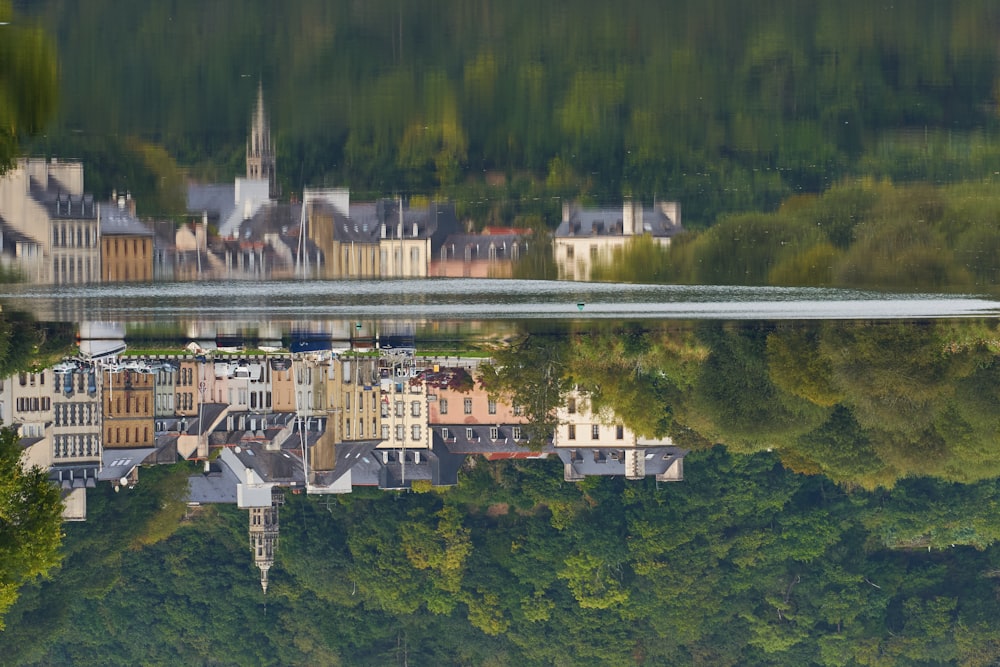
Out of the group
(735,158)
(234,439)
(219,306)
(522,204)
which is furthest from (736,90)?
(234,439)

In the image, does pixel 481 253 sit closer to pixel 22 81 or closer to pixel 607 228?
pixel 607 228

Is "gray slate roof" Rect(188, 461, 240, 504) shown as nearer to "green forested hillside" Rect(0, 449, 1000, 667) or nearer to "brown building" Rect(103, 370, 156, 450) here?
Result: "green forested hillside" Rect(0, 449, 1000, 667)

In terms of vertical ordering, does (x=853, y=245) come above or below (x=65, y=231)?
below

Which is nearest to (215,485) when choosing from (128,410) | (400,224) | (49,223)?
(128,410)

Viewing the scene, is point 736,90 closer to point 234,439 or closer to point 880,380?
point 880,380

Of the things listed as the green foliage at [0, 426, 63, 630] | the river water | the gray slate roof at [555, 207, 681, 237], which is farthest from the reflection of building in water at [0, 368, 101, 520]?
the gray slate roof at [555, 207, 681, 237]

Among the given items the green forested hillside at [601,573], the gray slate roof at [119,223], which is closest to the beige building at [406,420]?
the green forested hillside at [601,573]
